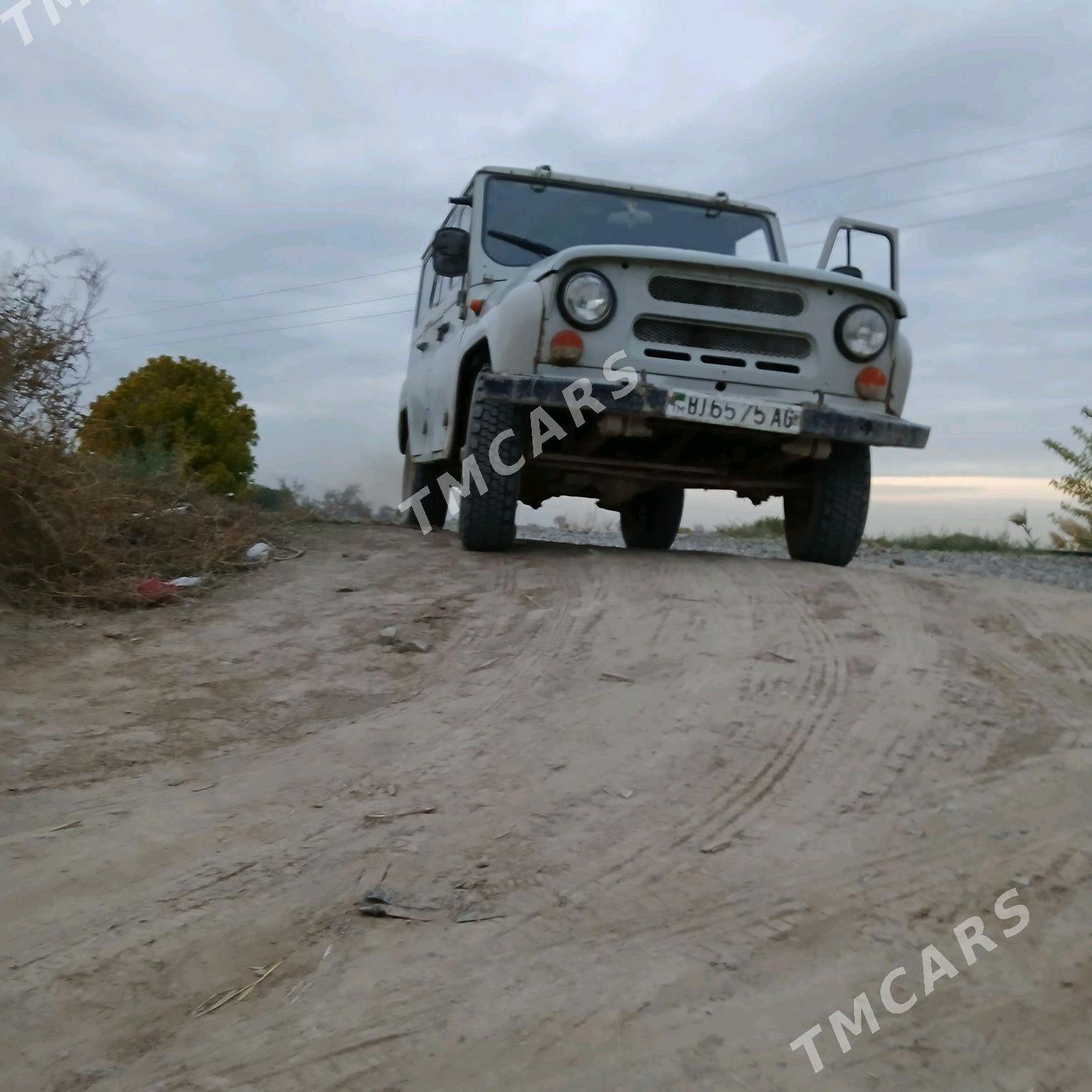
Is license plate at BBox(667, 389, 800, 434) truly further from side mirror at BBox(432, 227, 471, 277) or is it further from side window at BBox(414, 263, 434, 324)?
side window at BBox(414, 263, 434, 324)

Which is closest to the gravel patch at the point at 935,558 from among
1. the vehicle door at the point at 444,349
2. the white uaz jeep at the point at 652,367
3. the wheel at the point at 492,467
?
the vehicle door at the point at 444,349

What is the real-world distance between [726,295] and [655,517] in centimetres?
336

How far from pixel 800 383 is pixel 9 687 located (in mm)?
3399

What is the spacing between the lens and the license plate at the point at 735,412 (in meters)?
4.62

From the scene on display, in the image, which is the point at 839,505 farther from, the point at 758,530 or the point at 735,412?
the point at 758,530

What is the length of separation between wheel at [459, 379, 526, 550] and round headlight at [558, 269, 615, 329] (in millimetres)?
486

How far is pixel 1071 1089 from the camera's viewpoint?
1733mm

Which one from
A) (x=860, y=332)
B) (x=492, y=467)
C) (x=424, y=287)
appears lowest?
(x=492, y=467)

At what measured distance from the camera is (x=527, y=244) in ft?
19.2

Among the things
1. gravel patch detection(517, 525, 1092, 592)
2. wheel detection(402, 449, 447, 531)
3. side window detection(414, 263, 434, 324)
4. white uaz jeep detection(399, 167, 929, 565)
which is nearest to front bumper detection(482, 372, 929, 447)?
white uaz jeep detection(399, 167, 929, 565)

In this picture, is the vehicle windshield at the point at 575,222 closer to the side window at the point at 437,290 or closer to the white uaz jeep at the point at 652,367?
the white uaz jeep at the point at 652,367

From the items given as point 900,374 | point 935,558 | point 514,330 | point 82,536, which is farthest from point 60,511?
point 935,558

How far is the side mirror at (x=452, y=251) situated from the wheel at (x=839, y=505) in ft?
6.97

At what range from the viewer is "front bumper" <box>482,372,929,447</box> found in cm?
459
